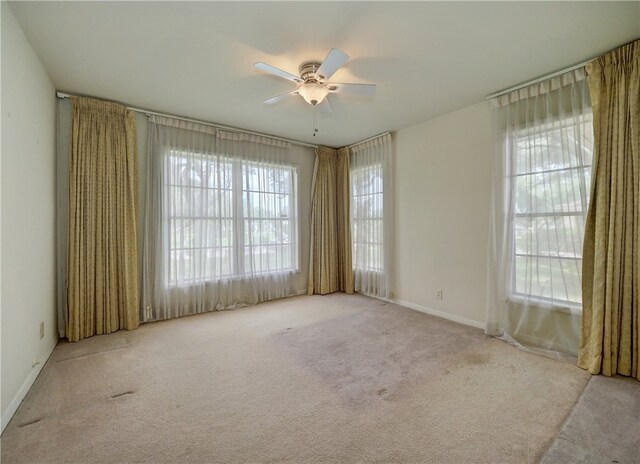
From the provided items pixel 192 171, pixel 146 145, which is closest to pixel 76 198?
pixel 146 145

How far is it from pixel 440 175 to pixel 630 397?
2.57 m

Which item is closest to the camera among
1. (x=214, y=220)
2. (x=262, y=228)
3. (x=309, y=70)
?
(x=309, y=70)

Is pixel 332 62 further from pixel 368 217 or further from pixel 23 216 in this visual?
pixel 368 217

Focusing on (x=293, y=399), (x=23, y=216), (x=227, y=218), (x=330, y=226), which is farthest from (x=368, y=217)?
(x=23, y=216)

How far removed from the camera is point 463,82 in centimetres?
269

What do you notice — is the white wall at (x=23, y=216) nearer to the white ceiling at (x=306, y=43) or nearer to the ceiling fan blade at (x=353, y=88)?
the white ceiling at (x=306, y=43)

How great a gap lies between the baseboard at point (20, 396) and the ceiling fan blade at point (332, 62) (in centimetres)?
295

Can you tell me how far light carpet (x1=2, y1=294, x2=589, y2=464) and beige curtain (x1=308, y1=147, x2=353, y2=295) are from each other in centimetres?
172

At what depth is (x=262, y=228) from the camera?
427 cm

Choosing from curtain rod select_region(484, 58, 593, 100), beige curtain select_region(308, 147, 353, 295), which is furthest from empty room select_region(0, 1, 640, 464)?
beige curtain select_region(308, 147, 353, 295)

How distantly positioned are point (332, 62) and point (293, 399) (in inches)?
92.9

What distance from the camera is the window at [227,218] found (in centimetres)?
356

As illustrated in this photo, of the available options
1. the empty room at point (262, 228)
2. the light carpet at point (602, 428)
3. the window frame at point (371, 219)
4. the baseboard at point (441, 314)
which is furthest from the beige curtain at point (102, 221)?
the light carpet at point (602, 428)

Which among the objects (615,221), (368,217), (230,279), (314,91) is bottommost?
(230,279)
